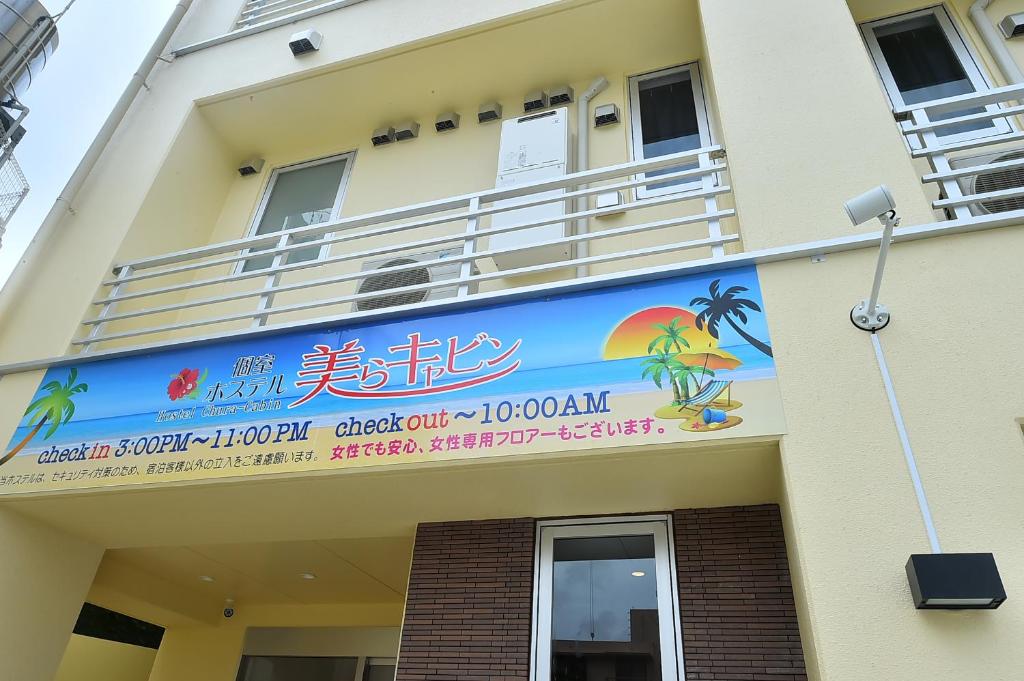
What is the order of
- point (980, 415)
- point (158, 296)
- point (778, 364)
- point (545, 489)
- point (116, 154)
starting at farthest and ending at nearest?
1. point (116, 154)
2. point (158, 296)
3. point (545, 489)
4. point (778, 364)
5. point (980, 415)

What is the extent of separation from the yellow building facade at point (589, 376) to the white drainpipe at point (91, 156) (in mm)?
31

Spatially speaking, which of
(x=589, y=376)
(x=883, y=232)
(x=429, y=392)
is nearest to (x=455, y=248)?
(x=429, y=392)

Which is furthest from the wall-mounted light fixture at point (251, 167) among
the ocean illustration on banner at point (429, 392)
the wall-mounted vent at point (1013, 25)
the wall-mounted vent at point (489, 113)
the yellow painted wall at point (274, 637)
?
the wall-mounted vent at point (1013, 25)

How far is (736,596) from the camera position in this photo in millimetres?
3197

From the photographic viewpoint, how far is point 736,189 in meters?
3.64

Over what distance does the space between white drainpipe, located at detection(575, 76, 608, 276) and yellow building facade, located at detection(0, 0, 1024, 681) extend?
0.03 meters

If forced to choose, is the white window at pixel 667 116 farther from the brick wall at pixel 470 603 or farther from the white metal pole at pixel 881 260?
the brick wall at pixel 470 603

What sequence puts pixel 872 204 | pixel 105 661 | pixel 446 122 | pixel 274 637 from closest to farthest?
pixel 872 204 → pixel 446 122 → pixel 274 637 → pixel 105 661

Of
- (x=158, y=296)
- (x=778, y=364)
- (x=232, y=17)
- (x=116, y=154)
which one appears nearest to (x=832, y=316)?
(x=778, y=364)

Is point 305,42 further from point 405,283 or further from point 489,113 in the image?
point 405,283

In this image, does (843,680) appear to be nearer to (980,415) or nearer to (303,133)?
(980,415)

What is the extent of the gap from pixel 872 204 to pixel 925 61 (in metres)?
3.26

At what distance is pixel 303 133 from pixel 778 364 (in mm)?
5010

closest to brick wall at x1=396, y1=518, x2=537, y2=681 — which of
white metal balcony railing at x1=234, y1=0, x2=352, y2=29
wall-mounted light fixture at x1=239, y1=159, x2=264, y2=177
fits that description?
wall-mounted light fixture at x1=239, y1=159, x2=264, y2=177
